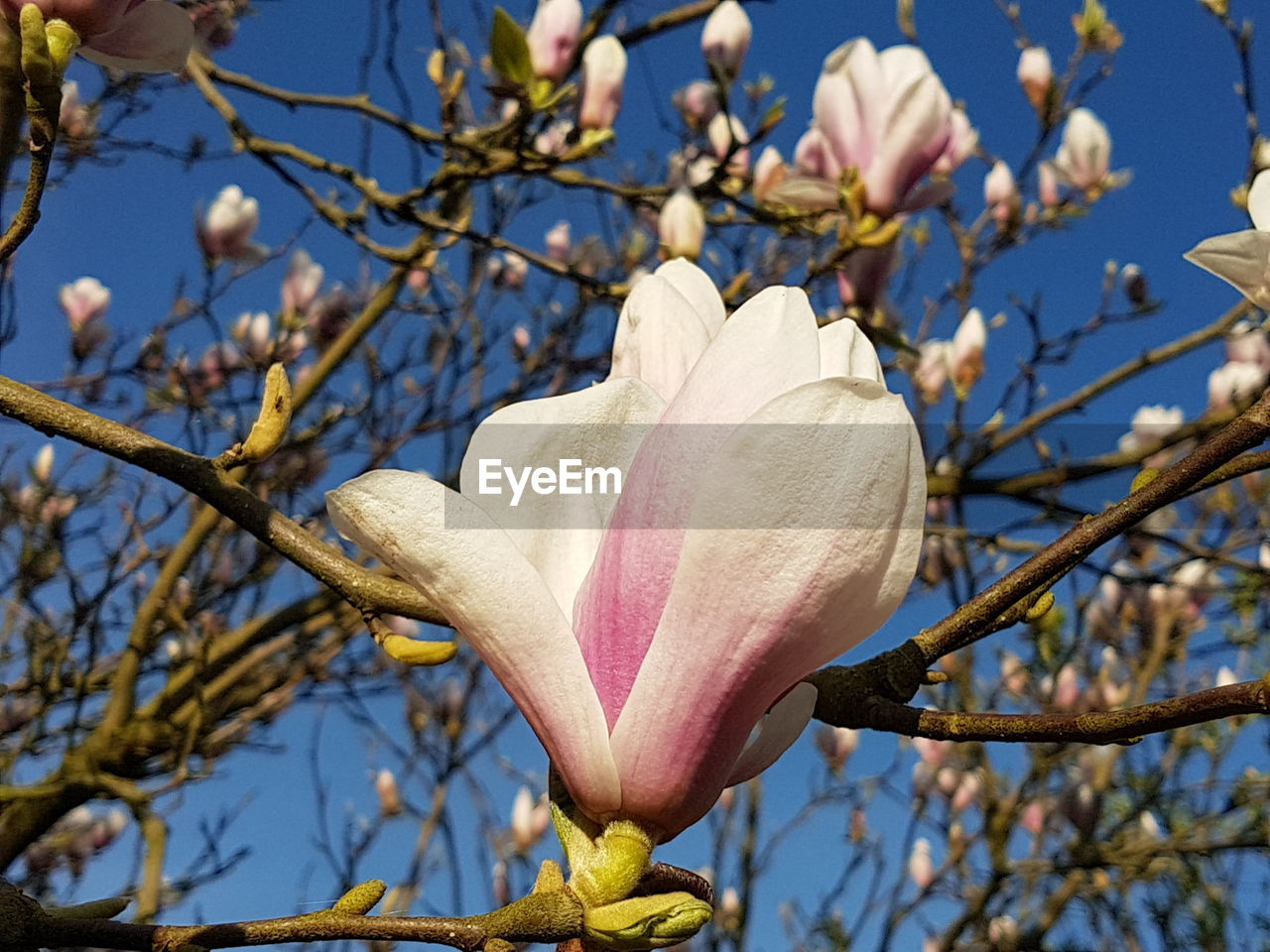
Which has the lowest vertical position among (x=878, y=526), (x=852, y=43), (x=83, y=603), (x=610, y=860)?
(x=610, y=860)

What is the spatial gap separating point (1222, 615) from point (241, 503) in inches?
133

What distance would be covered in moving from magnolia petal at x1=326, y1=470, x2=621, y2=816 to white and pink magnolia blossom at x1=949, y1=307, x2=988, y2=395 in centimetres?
220

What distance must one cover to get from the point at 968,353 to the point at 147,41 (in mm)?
2035

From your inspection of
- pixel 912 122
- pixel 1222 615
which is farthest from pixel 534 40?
pixel 1222 615

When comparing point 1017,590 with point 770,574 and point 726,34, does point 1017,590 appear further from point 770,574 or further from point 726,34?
point 726,34

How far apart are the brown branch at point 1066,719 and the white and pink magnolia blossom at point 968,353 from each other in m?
2.04

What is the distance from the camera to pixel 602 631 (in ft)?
1.70

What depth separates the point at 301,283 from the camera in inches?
122

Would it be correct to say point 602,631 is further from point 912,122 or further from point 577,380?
point 577,380

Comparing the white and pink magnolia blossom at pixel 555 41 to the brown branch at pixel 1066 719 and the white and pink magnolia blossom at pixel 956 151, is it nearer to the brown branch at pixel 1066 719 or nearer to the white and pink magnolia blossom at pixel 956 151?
the white and pink magnolia blossom at pixel 956 151

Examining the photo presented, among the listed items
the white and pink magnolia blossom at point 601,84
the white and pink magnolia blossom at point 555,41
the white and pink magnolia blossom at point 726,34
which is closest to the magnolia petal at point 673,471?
the white and pink magnolia blossom at point 555,41

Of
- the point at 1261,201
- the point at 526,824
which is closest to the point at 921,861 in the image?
the point at 526,824

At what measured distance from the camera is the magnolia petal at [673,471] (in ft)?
1.58

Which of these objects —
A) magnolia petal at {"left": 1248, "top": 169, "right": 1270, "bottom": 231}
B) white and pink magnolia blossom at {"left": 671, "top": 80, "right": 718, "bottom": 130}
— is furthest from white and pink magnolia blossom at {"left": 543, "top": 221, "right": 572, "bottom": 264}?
magnolia petal at {"left": 1248, "top": 169, "right": 1270, "bottom": 231}
